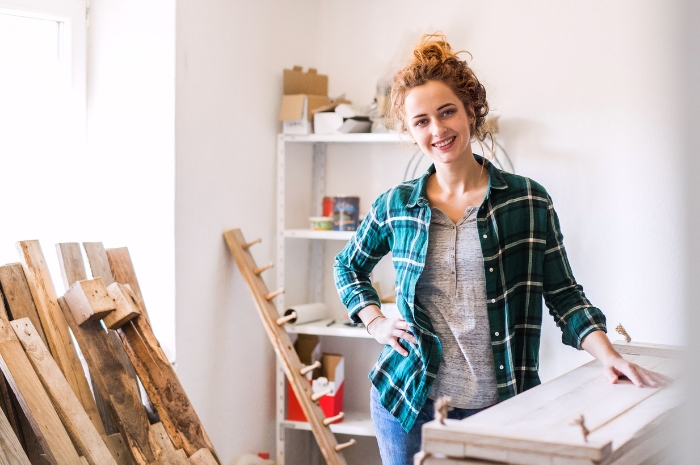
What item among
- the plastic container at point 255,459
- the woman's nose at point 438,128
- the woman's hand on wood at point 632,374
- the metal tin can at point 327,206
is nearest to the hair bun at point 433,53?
the woman's nose at point 438,128

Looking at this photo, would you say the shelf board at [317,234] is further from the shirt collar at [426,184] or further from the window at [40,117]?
the shirt collar at [426,184]

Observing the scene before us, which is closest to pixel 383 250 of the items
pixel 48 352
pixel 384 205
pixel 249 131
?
pixel 384 205

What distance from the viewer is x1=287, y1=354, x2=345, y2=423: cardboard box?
9.07ft

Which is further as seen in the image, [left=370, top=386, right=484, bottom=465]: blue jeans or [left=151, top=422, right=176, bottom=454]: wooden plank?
[left=151, top=422, right=176, bottom=454]: wooden plank

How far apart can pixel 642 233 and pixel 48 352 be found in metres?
1.95

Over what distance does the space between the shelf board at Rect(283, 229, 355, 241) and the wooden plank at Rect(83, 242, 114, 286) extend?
883mm

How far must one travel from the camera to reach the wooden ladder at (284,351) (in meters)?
2.55

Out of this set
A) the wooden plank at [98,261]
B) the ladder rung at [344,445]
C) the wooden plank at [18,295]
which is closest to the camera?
the wooden plank at [18,295]

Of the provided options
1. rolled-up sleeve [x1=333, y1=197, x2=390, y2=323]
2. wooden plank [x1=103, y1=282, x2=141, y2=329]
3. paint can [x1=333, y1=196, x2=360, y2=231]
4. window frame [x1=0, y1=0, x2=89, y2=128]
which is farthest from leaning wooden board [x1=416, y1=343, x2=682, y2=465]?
window frame [x1=0, y1=0, x2=89, y2=128]

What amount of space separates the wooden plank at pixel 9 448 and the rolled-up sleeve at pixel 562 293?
1.19 meters

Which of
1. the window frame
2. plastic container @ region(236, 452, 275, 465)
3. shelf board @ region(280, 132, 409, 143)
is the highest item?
the window frame

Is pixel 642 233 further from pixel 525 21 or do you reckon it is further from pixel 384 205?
pixel 384 205

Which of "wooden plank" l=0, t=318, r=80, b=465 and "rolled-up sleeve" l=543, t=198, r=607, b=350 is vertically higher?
"rolled-up sleeve" l=543, t=198, r=607, b=350

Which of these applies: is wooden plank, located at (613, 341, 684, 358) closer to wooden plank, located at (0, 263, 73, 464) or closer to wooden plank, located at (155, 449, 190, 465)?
wooden plank, located at (155, 449, 190, 465)
